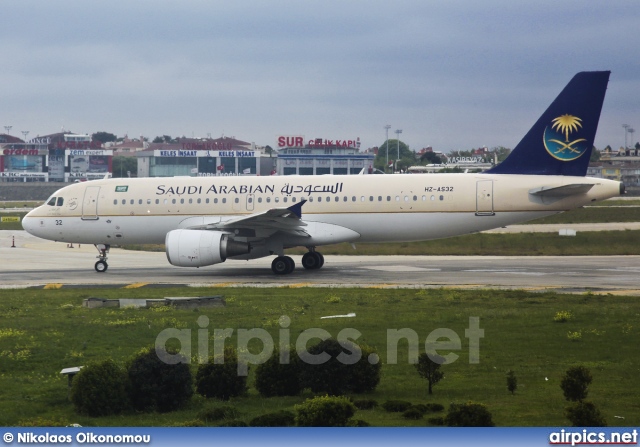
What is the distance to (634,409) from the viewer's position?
1259 cm

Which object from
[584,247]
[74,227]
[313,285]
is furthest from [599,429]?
[584,247]

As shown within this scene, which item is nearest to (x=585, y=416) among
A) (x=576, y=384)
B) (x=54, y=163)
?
(x=576, y=384)

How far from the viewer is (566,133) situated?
113 ft

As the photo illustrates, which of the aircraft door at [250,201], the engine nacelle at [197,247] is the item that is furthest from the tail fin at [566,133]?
the engine nacelle at [197,247]

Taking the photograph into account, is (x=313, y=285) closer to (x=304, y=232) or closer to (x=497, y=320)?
(x=304, y=232)

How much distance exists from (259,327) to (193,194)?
17459 millimetres

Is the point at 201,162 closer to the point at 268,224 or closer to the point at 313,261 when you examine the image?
the point at 313,261

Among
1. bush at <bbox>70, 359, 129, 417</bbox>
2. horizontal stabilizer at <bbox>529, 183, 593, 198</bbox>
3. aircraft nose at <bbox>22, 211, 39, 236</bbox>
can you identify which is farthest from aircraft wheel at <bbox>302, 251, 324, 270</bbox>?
bush at <bbox>70, 359, 129, 417</bbox>

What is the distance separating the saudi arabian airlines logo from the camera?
3444 centimetres

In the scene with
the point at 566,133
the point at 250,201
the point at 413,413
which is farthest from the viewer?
the point at 250,201

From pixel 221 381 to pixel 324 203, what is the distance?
22.4m

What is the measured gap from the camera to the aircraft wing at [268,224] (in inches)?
1303

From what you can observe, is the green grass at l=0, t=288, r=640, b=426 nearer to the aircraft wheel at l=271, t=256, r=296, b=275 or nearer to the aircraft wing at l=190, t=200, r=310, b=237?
the aircraft wing at l=190, t=200, r=310, b=237

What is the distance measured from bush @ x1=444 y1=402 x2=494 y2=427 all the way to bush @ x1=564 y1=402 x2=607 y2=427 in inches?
42.6
